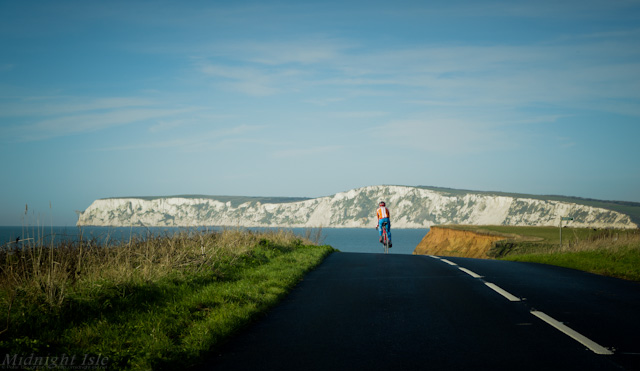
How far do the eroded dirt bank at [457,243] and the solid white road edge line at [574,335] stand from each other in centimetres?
4147

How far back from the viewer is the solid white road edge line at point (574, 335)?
18.1 feet

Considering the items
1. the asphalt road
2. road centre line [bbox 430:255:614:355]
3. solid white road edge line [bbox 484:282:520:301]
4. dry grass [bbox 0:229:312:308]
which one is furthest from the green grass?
dry grass [bbox 0:229:312:308]

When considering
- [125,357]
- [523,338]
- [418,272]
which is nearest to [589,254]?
[418,272]

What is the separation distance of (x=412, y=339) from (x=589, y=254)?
14420mm

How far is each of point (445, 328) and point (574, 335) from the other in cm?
156

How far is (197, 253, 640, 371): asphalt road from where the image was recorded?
17.3 ft

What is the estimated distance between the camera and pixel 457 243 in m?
59.4

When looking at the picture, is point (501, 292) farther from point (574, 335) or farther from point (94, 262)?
point (94, 262)

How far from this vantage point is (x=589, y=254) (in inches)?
706

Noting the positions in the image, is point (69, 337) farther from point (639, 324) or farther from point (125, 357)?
point (639, 324)

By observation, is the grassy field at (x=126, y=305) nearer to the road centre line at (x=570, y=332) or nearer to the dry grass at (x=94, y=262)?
the dry grass at (x=94, y=262)

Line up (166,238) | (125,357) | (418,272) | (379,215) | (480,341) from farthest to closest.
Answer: (379,215), (166,238), (418,272), (480,341), (125,357)

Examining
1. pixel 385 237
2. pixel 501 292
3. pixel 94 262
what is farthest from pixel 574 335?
pixel 385 237

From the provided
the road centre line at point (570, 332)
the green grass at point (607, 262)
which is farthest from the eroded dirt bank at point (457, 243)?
the road centre line at point (570, 332)
